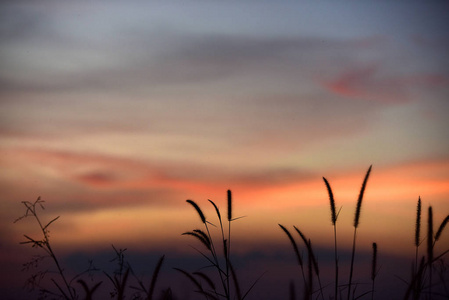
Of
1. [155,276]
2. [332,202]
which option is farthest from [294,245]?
[155,276]

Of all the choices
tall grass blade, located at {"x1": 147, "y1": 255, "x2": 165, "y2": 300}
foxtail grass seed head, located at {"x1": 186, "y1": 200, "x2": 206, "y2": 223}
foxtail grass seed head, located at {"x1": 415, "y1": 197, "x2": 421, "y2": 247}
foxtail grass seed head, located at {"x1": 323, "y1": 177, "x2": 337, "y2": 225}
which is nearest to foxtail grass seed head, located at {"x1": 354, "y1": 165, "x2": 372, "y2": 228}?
foxtail grass seed head, located at {"x1": 323, "y1": 177, "x2": 337, "y2": 225}

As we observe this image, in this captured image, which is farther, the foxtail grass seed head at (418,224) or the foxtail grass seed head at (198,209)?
the foxtail grass seed head at (198,209)

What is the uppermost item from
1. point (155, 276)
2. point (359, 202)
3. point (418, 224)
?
point (359, 202)

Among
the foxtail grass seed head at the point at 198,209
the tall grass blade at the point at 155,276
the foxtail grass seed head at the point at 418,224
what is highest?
the foxtail grass seed head at the point at 198,209

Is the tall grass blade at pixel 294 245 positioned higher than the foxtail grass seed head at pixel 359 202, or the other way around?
the foxtail grass seed head at pixel 359 202

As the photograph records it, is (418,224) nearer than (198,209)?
Yes

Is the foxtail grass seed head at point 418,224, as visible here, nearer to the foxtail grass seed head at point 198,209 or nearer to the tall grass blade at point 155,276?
the foxtail grass seed head at point 198,209

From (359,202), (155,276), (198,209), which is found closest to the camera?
(155,276)

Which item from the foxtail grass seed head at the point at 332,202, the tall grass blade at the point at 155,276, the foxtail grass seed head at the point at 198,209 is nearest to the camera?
the tall grass blade at the point at 155,276

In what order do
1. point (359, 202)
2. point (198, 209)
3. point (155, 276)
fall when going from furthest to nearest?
point (198, 209), point (359, 202), point (155, 276)

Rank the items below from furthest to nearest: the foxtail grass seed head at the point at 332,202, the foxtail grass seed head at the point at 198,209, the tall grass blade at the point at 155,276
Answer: the foxtail grass seed head at the point at 198,209 → the foxtail grass seed head at the point at 332,202 → the tall grass blade at the point at 155,276

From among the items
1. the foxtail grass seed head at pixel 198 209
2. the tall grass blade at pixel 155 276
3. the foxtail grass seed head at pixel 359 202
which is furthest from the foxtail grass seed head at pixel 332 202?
the tall grass blade at pixel 155 276

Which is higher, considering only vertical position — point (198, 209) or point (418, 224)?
point (198, 209)

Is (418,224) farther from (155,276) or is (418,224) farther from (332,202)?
(155,276)
